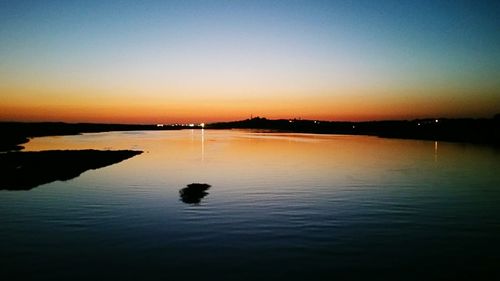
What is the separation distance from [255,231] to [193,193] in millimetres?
11284

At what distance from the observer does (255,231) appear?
18.4 m

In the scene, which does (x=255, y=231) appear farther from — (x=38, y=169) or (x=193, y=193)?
(x=38, y=169)

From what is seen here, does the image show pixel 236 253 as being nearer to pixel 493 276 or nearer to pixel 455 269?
pixel 455 269

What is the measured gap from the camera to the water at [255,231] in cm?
1355

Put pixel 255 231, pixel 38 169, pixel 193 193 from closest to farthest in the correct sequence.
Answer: pixel 255 231 → pixel 193 193 → pixel 38 169

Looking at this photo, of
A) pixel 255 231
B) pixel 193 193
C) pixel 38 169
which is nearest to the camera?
pixel 255 231

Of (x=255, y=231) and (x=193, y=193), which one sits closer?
(x=255, y=231)

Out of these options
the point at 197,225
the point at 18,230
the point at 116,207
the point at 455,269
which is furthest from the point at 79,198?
the point at 455,269

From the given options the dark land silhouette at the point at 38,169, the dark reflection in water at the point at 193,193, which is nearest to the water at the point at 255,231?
the dark reflection in water at the point at 193,193

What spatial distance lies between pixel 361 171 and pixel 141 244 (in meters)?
31.7

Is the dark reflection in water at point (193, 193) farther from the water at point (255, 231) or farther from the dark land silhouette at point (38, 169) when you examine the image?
the dark land silhouette at point (38, 169)

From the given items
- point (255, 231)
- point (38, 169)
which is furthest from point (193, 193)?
point (38, 169)

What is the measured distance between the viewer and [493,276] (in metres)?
12.8

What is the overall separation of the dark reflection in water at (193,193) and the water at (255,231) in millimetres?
817
